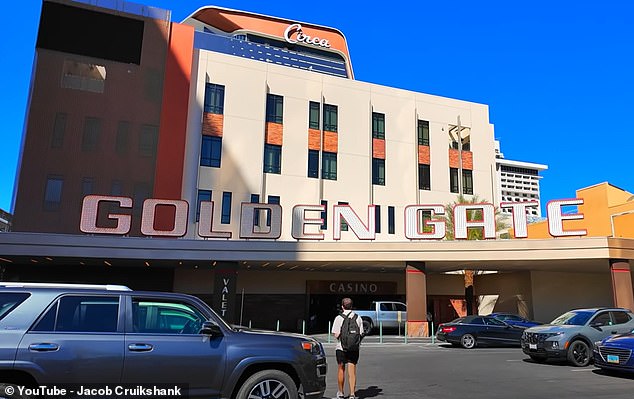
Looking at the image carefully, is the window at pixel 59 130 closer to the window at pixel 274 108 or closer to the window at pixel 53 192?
the window at pixel 53 192

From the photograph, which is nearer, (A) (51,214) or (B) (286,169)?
(A) (51,214)

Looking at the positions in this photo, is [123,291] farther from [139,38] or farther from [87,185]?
[139,38]

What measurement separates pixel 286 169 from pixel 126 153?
9872 millimetres

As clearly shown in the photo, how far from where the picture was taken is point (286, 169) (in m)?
32.1

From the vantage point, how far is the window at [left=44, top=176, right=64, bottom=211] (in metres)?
28.2

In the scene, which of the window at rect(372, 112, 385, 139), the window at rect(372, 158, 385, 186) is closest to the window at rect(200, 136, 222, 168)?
the window at rect(372, 158, 385, 186)

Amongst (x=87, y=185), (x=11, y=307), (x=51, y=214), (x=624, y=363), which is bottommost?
(x=624, y=363)

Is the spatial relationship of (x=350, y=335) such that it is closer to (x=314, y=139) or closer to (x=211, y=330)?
(x=211, y=330)

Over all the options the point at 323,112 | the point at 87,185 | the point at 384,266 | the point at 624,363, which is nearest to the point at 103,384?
the point at 624,363

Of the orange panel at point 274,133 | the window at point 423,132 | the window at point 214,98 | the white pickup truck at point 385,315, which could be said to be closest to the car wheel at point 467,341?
the white pickup truck at point 385,315

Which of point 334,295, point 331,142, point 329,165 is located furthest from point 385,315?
point 331,142

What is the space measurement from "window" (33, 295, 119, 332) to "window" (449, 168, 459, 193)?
32.9m

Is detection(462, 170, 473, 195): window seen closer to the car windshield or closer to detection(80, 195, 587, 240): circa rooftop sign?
detection(80, 195, 587, 240): circa rooftop sign

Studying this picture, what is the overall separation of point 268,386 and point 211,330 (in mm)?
1018
